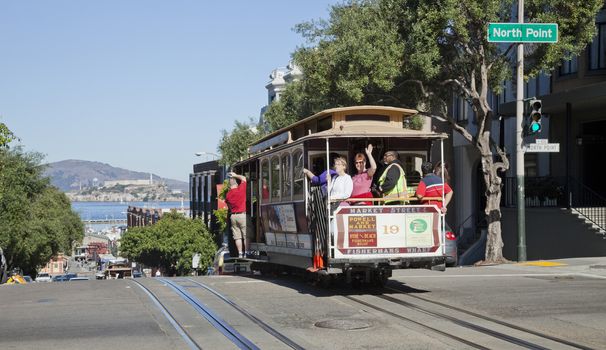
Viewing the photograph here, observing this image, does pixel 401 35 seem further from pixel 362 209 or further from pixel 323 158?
pixel 362 209

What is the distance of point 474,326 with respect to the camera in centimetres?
1012

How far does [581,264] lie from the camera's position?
2005 centimetres

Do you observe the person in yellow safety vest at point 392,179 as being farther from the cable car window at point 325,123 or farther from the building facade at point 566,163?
the building facade at point 566,163

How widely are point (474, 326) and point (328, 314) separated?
218cm

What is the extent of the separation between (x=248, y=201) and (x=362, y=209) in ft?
20.0

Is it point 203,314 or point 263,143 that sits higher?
point 263,143

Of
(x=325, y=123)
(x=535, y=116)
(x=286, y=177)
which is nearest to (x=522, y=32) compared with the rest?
(x=535, y=116)

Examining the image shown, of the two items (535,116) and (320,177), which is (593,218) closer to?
(535,116)

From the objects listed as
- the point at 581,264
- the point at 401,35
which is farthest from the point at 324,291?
the point at 401,35

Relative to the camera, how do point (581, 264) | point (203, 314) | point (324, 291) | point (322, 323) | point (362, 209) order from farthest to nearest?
point (581, 264) → point (324, 291) → point (362, 209) → point (203, 314) → point (322, 323)

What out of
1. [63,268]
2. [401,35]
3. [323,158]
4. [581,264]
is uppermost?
[401,35]

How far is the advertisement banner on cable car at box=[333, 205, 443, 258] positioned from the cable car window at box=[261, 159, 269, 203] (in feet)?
13.0

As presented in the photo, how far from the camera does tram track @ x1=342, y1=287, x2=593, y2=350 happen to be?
29.5 feet

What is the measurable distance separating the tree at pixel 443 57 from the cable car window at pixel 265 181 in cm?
668
